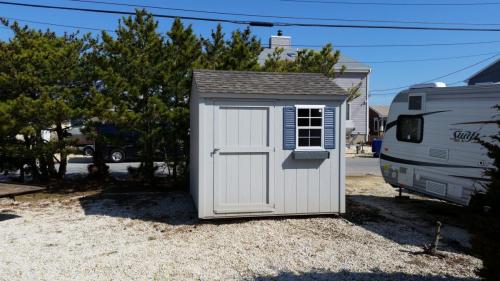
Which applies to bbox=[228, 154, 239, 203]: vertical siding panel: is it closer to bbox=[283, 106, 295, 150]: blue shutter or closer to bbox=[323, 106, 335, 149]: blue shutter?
bbox=[283, 106, 295, 150]: blue shutter

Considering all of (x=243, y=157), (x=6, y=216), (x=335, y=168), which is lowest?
(x=6, y=216)

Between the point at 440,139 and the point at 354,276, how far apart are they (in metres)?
4.90

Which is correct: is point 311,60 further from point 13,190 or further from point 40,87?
point 13,190

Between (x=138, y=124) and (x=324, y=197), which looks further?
(x=138, y=124)

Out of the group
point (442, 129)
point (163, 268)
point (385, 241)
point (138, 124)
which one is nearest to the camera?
point (163, 268)

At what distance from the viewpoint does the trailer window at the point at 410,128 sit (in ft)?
31.9

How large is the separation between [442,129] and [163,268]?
640cm

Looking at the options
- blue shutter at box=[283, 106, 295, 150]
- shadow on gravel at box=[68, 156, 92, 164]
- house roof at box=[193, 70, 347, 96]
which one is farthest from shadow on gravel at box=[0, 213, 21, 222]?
shadow on gravel at box=[68, 156, 92, 164]

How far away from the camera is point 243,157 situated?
7.94 metres

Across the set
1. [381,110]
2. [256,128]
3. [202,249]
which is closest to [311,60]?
[256,128]

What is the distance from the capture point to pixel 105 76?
10.8 meters

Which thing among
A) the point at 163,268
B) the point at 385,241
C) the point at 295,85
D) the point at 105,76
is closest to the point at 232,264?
the point at 163,268

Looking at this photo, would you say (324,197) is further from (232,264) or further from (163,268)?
(163,268)

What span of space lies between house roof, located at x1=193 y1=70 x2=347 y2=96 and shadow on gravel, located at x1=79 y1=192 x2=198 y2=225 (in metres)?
2.54
